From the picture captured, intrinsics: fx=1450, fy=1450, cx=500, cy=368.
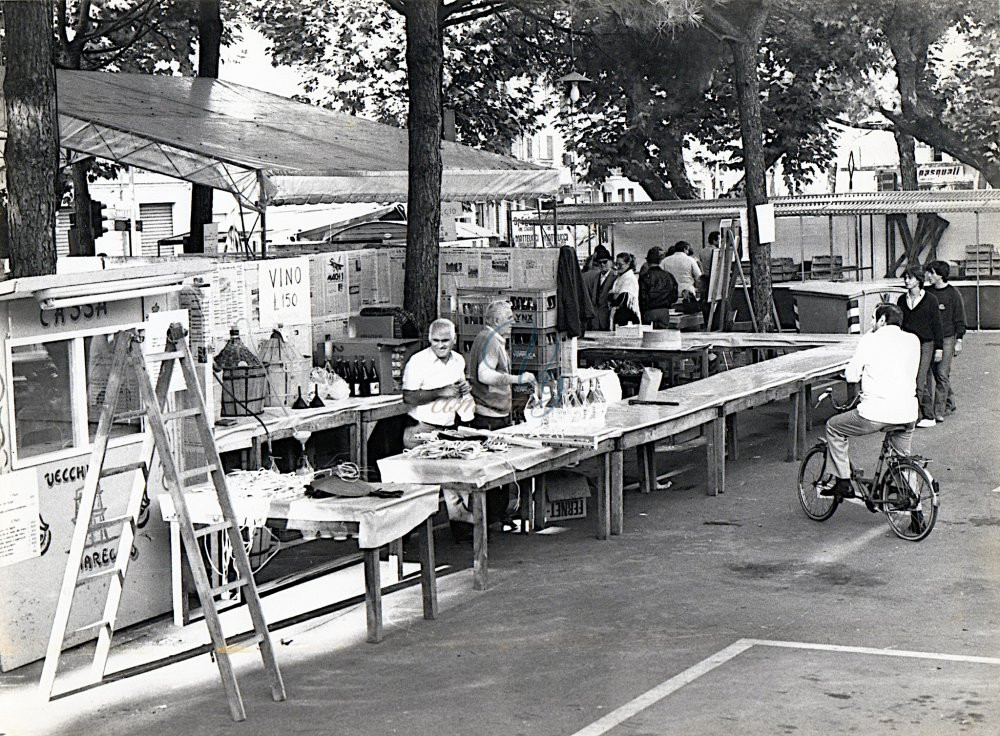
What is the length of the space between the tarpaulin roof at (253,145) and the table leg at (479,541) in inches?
212

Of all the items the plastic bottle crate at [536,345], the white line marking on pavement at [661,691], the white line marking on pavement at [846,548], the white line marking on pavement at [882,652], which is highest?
the plastic bottle crate at [536,345]

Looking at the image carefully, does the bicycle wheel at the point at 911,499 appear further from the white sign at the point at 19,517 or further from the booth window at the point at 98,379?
the white sign at the point at 19,517

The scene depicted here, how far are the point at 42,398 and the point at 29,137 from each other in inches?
71.4

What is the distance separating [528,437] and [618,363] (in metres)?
5.82

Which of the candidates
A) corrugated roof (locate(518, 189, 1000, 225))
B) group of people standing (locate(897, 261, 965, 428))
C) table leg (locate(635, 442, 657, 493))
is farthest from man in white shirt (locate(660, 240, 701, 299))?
table leg (locate(635, 442, 657, 493))

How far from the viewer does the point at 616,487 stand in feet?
35.6

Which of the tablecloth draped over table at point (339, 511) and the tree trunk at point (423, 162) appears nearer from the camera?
the tablecloth draped over table at point (339, 511)

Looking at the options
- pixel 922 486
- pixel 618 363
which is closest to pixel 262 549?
pixel 922 486

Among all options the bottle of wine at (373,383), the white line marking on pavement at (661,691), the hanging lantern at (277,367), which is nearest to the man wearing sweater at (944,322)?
the bottle of wine at (373,383)

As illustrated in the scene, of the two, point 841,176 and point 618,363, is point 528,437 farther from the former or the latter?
point 841,176

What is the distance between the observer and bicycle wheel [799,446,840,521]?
11.0 m

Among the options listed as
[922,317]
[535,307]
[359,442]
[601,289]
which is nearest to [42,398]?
[359,442]

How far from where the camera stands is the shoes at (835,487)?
1077 cm

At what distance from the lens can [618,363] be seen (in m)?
15.8
